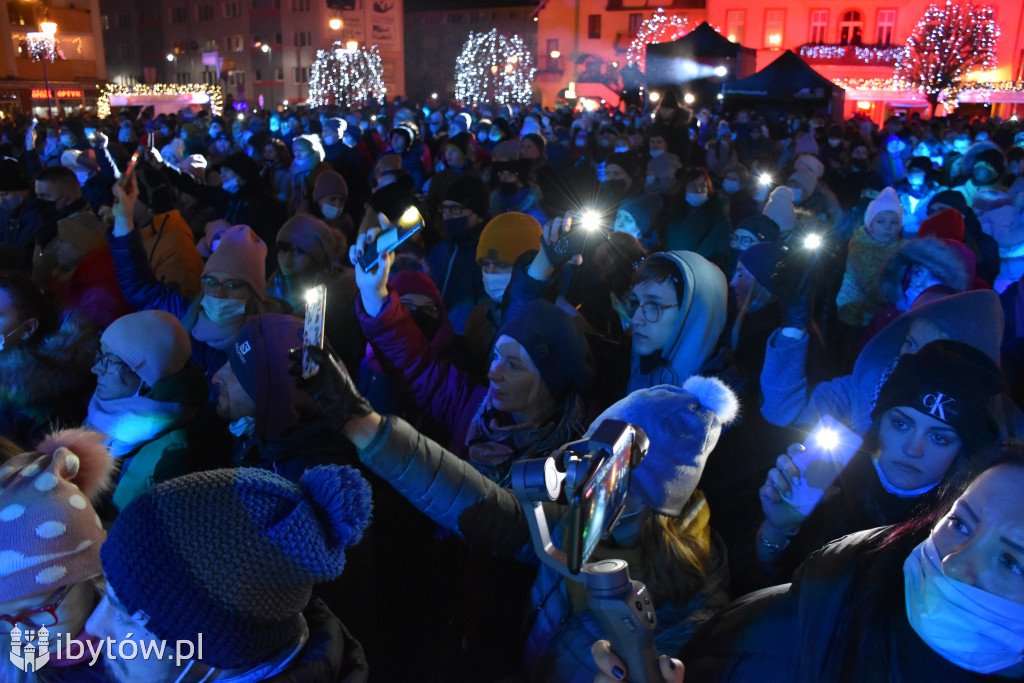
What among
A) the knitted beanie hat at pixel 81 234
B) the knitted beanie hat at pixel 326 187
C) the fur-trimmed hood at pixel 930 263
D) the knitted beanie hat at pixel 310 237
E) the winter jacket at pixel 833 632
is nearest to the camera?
the winter jacket at pixel 833 632

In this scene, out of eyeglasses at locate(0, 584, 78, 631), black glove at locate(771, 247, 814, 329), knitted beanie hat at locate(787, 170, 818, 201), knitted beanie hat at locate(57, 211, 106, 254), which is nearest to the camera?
eyeglasses at locate(0, 584, 78, 631)

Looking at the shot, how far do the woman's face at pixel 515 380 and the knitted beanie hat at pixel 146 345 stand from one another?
1226 millimetres


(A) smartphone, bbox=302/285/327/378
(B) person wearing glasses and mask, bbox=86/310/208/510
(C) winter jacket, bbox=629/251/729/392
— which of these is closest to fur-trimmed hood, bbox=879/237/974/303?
(C) winter jacket, bbox=629/251/729/392

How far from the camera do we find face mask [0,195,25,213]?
19.7 ft

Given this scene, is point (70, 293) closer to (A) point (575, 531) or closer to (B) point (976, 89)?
(A) point (575, 531)

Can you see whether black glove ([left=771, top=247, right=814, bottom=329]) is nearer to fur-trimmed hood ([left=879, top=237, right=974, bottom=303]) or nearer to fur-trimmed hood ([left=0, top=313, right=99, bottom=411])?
fur-trimmed hood ([left=879, top=237, right=974, bottom=303])

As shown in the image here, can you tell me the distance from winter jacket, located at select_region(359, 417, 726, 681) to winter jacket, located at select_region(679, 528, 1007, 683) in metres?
0.31

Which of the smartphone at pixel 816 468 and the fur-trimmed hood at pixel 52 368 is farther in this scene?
the fur-trimmed hood at pixel 52 368

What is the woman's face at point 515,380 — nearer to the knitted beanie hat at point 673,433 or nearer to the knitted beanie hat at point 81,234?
the knitted beanie hat at point 673,433

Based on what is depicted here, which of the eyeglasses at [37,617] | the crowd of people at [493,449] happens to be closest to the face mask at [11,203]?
the crowd of people at [493,449]

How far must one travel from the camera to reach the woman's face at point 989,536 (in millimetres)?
1088

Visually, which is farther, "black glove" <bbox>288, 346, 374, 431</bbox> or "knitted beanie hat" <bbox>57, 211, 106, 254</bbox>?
"knitted beanie hat" <bbox>57, 211, 106, 254</bbox>

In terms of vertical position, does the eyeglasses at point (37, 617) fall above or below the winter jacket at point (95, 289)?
below

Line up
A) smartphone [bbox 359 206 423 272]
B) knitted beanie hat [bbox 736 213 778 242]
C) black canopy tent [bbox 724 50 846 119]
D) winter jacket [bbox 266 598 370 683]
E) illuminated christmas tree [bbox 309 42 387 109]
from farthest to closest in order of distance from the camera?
illuminated christmas tree [bbox 309 42 387 109], black canopy tent [bbox 724 50 846 119], knitted beanie hat [bbox 736 213 778 242], smartphone [bbox 359 206 423 272], winter jacket [bbox 266 598 370 683]
